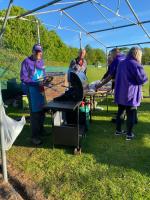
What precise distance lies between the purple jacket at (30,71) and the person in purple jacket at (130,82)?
4.96 feet

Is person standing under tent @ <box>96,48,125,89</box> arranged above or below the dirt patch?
above

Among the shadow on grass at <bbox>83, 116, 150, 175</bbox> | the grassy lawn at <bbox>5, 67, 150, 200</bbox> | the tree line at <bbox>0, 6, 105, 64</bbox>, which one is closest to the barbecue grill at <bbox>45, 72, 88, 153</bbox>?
the grassy lawn at <bbox>5, 67, 150, 200</bbox>

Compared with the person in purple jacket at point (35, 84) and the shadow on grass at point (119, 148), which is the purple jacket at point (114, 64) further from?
the person in purple jacket at point (35, 84)

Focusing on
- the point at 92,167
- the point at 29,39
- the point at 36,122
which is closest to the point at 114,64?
the point at 36,122

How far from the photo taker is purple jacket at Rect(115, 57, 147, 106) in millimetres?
5203

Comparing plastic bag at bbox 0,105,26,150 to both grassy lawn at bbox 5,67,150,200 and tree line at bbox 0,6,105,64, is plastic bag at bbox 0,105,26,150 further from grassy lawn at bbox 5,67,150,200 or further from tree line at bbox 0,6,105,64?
tree line at bbox 0,6,105,64

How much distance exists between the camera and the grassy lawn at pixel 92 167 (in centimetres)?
363

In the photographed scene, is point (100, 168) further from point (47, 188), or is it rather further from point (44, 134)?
point (44, 134)

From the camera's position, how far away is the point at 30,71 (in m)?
5.12

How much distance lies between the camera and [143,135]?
5.86m

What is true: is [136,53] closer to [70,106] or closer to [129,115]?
[129,115]

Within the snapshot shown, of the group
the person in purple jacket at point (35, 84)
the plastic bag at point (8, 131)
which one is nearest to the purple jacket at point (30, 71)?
the person in purple jacket at point (35, 84)

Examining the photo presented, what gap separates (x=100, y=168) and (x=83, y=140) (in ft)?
4.37

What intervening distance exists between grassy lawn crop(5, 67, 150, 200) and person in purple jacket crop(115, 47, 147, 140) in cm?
63
